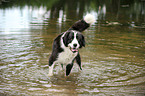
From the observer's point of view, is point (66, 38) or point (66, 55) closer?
point (66, 38)

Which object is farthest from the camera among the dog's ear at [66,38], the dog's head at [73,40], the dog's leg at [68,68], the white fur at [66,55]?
the dog's leg at [68,68]

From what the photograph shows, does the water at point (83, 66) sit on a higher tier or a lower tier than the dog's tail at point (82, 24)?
lower

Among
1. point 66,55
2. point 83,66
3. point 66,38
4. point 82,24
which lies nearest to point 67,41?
point 66,38

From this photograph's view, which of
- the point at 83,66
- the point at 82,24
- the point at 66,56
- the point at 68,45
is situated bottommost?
the point at 83,66

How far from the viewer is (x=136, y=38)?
436 inches

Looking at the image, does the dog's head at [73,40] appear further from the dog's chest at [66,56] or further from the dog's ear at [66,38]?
the dog's chest at [66,56]

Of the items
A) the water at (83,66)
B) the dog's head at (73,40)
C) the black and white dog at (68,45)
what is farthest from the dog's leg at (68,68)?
the dog's head at (73,40)

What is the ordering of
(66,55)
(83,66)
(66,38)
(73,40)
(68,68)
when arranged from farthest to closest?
(83,66) → (68,68) → (66,55) → (66,38) → (73,40)

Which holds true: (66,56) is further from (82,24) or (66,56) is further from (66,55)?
(82,24)

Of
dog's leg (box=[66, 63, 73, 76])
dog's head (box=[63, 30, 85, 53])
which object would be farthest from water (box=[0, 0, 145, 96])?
dog's head (box=[63, 30, 85, 53])

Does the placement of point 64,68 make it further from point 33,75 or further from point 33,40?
point 33,40

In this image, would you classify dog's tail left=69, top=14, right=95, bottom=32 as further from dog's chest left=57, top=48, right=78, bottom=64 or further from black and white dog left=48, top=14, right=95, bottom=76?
dog's chest left=57, top=48, right=78, bottom=64

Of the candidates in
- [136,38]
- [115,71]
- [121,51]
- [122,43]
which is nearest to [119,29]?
[136,38]

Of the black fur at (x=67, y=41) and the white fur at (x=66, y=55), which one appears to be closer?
the black fur at (x=67, y=41)
